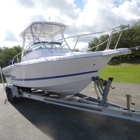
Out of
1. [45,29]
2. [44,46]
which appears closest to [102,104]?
[44,46]

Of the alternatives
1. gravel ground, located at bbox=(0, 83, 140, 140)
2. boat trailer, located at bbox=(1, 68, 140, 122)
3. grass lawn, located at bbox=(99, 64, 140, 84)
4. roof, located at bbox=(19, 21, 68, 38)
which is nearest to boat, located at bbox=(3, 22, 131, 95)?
roof, located at bbox=(19, 21, 68, 38)

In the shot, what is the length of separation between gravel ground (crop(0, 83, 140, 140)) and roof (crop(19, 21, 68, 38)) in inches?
103

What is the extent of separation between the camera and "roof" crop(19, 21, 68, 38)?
16.9 ft

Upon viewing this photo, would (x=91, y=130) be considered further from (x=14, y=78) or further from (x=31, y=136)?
(x=14, y=78)

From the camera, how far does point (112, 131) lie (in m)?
3.29

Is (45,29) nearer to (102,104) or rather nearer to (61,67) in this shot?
(61,67)

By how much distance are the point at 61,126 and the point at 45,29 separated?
3.67 metres

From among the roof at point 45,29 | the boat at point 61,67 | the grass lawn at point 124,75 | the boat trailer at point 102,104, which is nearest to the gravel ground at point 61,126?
the boat trailer at point 102,104

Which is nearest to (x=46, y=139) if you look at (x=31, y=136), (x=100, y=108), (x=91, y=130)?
(x=31, y=136)

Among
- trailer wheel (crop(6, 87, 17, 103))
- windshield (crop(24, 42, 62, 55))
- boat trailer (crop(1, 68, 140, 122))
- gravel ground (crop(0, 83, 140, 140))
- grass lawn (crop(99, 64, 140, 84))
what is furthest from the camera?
grass lawn (crop(99, 64, 140, 84))

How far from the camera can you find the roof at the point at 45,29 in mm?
5148

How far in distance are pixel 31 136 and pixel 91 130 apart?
4.33 feet

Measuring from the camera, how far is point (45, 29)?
5738mm

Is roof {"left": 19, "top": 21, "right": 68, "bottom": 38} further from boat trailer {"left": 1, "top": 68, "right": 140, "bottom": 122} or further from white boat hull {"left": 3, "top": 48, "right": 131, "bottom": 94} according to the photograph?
boat trailer {"left": 1, "top": 68, "right": 140, "bottom": 122}
